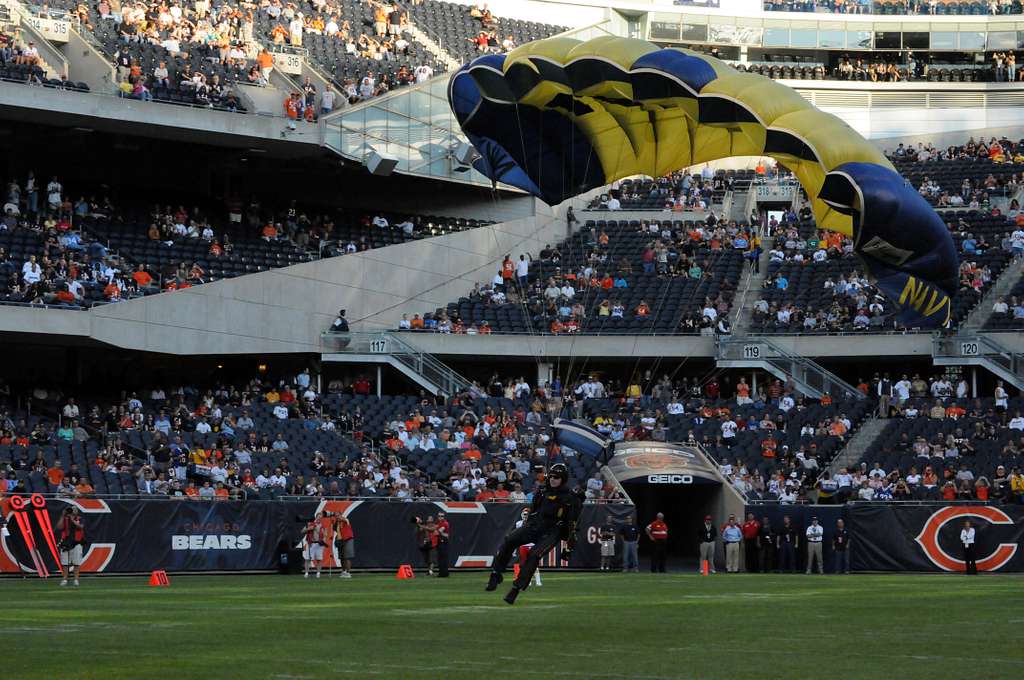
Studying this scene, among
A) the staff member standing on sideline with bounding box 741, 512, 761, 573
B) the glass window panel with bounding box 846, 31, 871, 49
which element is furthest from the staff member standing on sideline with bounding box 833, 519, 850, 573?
the glass window panel with bounding box 846, 31, 871, 49

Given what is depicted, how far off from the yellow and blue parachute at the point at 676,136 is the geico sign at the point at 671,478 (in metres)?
10.7

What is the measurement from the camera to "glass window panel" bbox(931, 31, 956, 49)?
208 feet

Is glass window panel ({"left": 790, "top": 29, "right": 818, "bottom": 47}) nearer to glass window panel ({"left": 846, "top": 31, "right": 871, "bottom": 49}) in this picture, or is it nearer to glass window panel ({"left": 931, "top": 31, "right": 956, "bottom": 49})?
glass window panel ({"left": 846, "top": 31, "right": 871, "bottom": 49})

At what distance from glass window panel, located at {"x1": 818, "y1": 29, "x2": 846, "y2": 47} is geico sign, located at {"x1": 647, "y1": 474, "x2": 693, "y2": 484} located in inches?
1275

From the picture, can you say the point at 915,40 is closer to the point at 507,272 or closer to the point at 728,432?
the point at 507,272

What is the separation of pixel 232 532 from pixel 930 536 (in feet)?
46.2

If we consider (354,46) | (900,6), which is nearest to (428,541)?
(354,46)

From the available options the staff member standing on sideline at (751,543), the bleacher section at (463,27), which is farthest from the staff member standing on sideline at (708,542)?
the bleacher section at (463,27)

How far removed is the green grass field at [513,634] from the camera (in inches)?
390

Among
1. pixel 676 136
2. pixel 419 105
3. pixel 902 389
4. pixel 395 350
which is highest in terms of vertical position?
pixel 419 105

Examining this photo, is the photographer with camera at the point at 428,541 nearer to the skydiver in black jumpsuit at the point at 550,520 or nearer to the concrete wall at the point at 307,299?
the concrete wall at the point at 307,299

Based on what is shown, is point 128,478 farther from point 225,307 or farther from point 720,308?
point 720,308

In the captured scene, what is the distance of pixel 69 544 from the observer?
2420 cm

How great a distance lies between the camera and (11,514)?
25.9 metres
